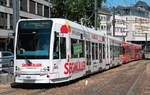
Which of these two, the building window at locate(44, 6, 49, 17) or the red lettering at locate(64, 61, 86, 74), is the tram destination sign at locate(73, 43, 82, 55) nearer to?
the red lettering at locate(64, 61, 86, 74)

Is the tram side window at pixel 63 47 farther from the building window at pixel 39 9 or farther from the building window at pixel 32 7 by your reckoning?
the building window at pixel 39 9

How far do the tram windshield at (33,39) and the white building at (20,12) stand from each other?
26.2 meters

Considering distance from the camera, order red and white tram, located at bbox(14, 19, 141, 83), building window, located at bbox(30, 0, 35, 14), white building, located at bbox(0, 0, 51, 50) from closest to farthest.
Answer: red and white tram, located at bbox(14, 19, 141, 83) → white building, located at bbox(0, 0, 51, 50) → building window, located at bbox(30, 0, 35, 14)

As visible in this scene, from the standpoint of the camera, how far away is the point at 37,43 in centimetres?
1240

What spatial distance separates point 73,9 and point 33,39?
115 feet

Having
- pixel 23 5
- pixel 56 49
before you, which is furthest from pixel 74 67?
pixel 23 5

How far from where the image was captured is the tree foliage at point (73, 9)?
47.0 m

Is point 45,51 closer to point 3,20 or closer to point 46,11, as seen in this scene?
point 3,20

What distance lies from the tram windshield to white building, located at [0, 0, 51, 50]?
2621 centimetres

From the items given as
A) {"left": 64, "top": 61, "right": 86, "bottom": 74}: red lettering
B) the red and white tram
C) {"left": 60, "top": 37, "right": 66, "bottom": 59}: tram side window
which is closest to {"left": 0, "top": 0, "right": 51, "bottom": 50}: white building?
{"left": 64, "top": 61, "right": 86, "bottom": 74}: red lettering

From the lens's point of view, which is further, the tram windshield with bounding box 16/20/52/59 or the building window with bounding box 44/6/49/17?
the building window with bounding box 44/6/49/17

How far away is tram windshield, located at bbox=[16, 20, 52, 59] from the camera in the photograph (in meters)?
12.3

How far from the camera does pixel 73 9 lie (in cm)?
4691

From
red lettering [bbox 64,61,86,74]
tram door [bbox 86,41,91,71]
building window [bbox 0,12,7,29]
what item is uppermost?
building window [bbox 0,12,7,29]
